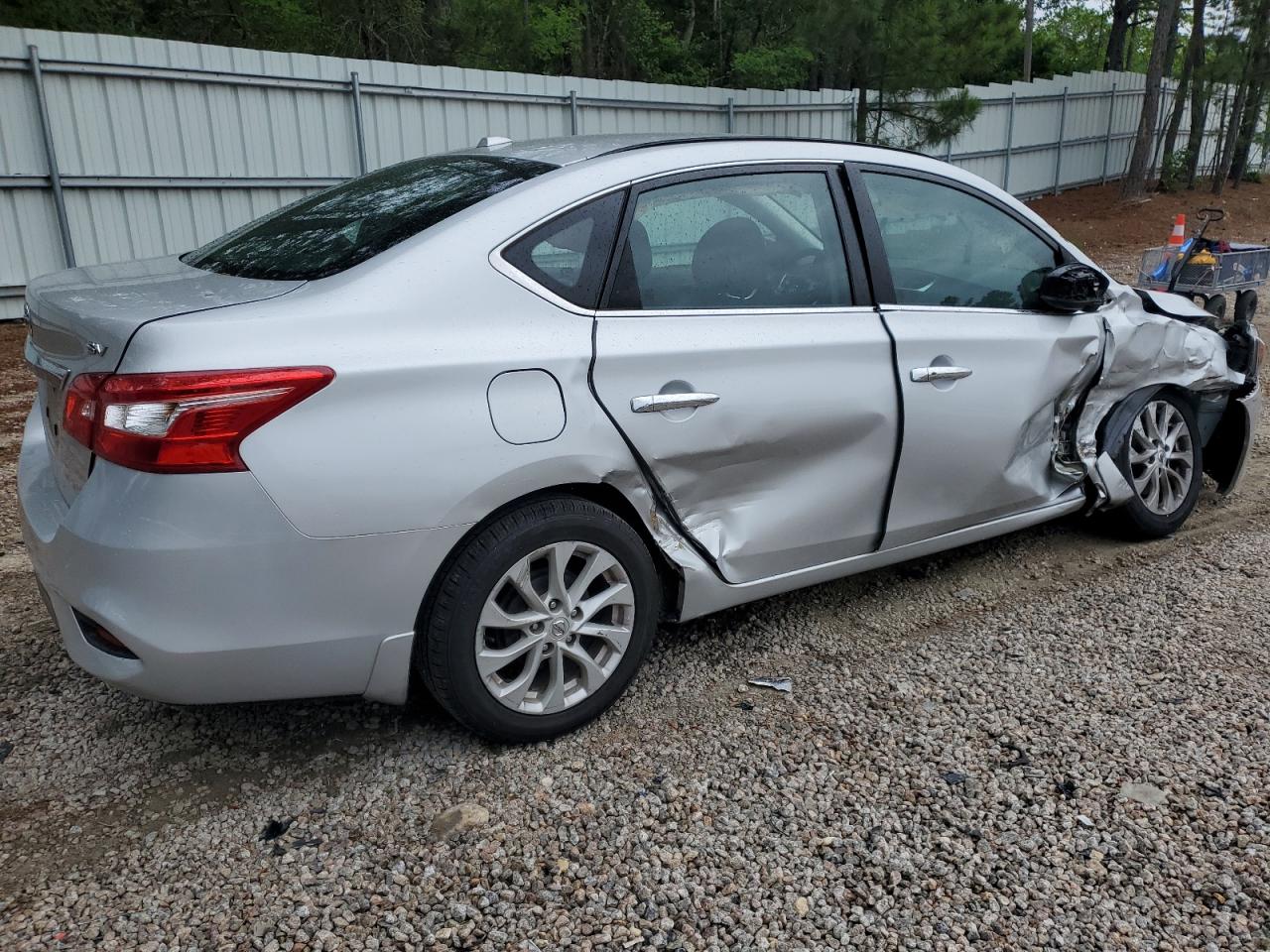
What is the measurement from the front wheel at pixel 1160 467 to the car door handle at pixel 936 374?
1.08 metres

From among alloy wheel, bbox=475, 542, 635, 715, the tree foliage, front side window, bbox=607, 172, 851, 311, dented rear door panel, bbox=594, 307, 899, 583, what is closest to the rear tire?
alloy wheel, bbox=475, 542, 635, 715

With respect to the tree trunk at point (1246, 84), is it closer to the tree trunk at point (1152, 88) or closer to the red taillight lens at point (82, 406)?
the tree trunk at point (1152, 88)

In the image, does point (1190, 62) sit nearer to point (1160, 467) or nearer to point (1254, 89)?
point (1254, 89)

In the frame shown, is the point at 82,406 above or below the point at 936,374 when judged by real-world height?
above

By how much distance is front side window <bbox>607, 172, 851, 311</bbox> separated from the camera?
120 inches

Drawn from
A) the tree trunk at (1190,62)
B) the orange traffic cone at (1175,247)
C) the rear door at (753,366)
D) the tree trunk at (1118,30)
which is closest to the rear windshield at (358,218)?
the rear door at (753,366)

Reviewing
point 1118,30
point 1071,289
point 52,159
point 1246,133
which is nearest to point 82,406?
point 1071,289

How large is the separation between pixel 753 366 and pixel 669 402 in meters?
0.33

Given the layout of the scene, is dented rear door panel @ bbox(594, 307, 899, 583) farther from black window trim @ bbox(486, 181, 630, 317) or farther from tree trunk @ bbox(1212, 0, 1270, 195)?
tree trunk @ bbox(1212, 0, 1270, 195)

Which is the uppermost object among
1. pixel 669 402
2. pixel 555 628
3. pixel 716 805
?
pixel 669 402

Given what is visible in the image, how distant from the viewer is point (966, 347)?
3.61m

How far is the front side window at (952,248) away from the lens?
141 inches

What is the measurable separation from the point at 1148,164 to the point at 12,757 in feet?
87.8

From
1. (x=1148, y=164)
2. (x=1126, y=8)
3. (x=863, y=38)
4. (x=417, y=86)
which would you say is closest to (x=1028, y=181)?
(x=1148, y=164)
